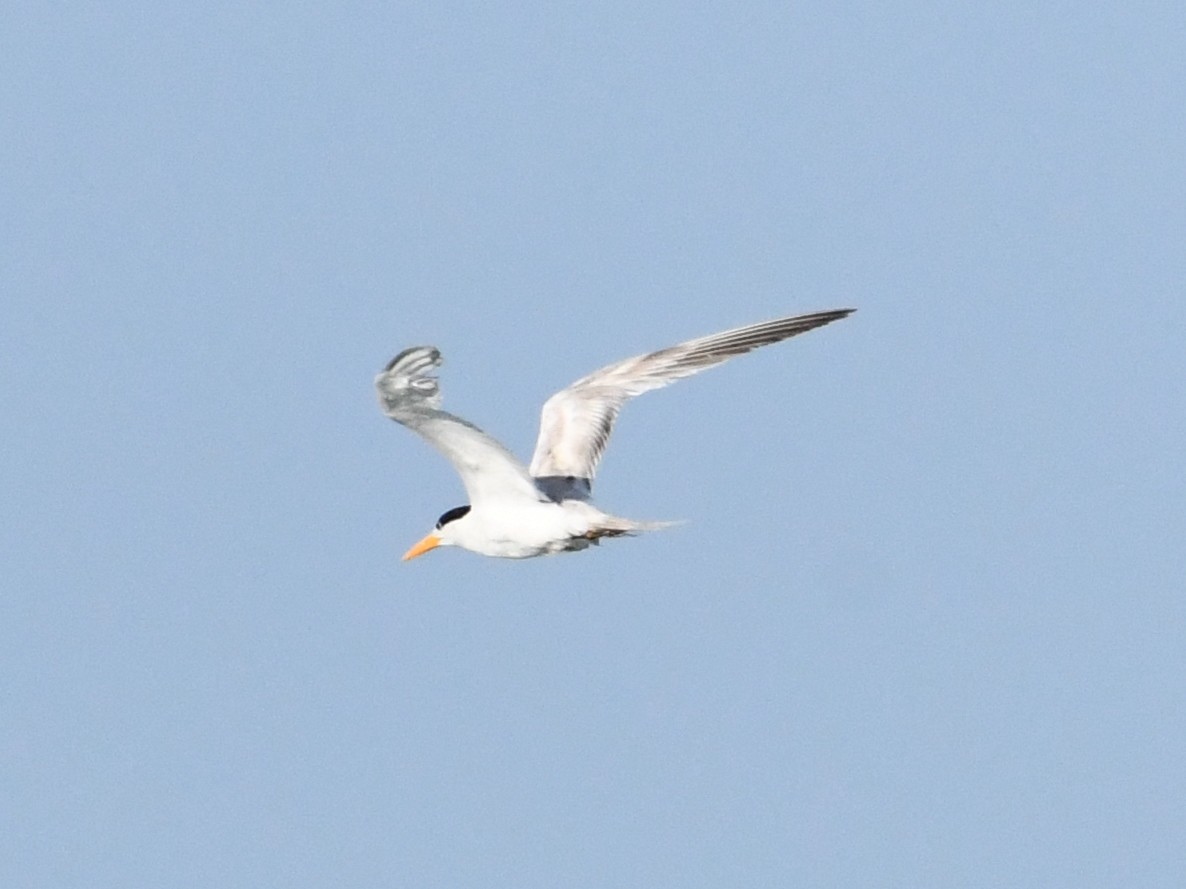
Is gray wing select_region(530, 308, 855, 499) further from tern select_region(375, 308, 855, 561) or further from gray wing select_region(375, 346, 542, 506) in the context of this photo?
gray wing select_region(375, 346, 542, 506)

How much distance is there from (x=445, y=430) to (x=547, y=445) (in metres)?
3.53

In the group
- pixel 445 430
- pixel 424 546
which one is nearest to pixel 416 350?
pixel 445 430

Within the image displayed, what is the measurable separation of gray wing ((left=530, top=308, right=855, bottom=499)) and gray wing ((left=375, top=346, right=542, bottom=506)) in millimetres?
1739

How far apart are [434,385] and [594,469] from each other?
4.73 m

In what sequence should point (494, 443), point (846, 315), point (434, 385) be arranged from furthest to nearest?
point (846, 315), point (494, 443), point (434, 385)

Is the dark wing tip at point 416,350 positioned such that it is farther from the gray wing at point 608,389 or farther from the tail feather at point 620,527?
the gray wing at point 608,389

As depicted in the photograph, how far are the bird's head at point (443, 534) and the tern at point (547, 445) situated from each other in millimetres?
13

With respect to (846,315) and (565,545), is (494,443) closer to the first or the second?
(565,545)

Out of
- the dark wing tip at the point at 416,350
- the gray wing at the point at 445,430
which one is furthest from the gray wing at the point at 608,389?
the dark wing tip at the point at 416,350

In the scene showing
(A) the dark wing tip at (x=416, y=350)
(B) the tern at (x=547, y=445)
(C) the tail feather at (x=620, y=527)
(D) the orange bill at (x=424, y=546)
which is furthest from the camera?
(D) the orange bill at (x=424, y=546)

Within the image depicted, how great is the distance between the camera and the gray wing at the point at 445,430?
63.2 ft

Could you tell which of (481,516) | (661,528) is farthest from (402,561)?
(661,528)

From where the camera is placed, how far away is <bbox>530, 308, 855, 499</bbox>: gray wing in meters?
23.9

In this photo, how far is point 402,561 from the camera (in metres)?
23.9
